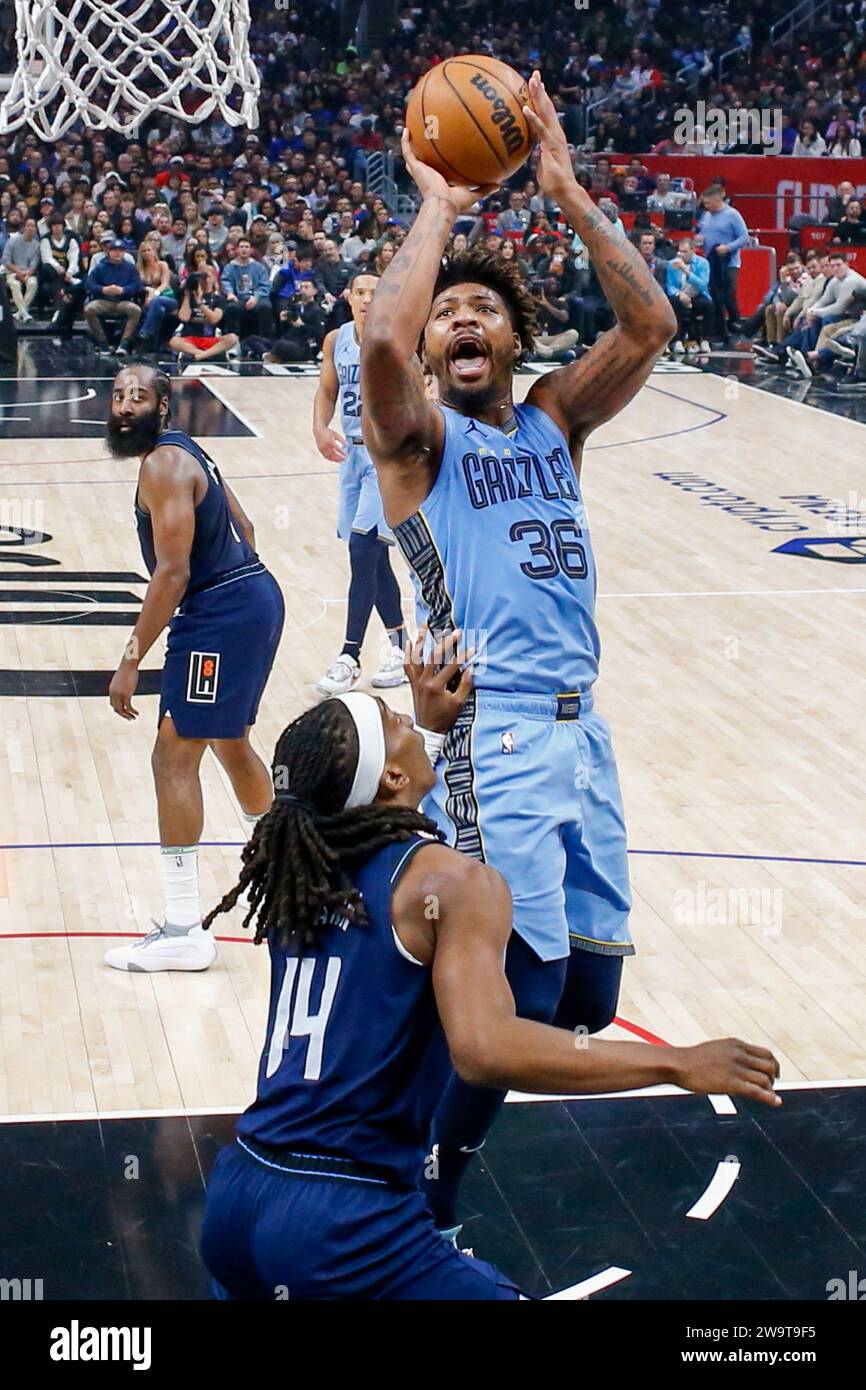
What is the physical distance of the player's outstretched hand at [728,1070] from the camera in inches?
110

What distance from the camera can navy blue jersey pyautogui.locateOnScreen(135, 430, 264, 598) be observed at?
5.79m

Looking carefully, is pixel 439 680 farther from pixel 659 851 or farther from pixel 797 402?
pixel 797 402

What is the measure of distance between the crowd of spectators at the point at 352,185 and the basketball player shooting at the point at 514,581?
1023 cm

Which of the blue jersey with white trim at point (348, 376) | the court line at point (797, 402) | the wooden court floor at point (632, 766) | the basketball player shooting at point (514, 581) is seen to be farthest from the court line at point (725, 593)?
the basketball player shooting at point (514, 581)

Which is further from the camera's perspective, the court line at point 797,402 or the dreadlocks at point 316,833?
the court line at point 797,402

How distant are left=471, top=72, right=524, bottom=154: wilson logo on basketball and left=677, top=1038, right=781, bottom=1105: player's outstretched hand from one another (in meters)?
2.30

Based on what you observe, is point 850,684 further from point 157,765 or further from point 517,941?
point 517,941

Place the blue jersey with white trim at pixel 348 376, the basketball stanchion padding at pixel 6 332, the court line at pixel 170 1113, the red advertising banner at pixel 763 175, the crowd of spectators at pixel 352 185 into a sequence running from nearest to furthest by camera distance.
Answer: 1. the court line at pixel 170 1113
2. the blue jersey with white trim at pixel 348 376
3. the basketball stanchion padding at pixel 6 332
4. the crowd of spectators at pixel 352 185
5. the red advertising banner at pixel 763 175

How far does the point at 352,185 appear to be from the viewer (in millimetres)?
23000

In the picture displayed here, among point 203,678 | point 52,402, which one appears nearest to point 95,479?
point 52,402

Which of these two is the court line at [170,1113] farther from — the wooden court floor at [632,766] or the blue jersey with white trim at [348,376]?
the blue jersey with white trim at [348,376]

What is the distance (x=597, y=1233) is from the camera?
430cm

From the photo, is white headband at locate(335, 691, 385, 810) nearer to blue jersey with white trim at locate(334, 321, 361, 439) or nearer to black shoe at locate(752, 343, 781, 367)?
blue jersey with white trim at locate(334, 321, 361, 439)
